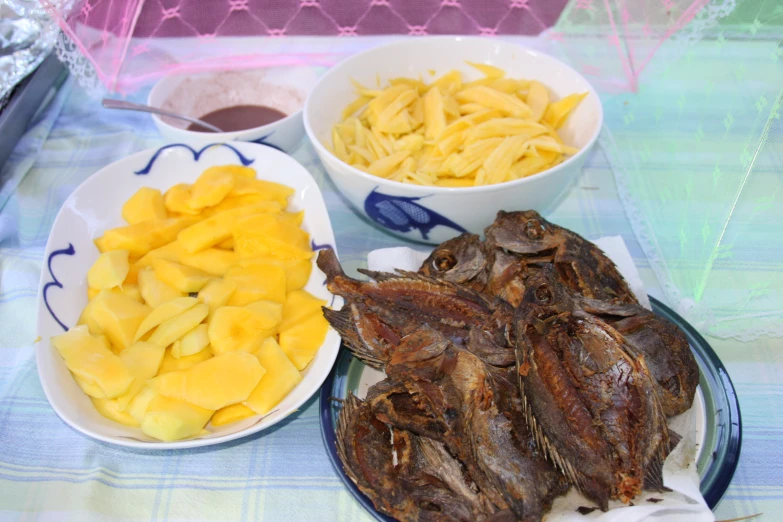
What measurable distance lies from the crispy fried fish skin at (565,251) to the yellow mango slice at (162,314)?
3.19 feet

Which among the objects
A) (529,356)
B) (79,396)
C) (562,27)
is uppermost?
(562,27)

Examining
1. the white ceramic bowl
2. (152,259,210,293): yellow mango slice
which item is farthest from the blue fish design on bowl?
(152,259,210,293): yellow mango slice

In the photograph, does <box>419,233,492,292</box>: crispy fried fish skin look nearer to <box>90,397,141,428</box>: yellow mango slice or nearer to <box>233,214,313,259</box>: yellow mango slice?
<box>233,214,313,259</box>: yellow mango slice

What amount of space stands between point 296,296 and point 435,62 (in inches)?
50.5

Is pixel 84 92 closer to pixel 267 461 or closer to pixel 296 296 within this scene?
pixel 296 296

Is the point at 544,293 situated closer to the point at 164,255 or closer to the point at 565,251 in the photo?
the point at 565,251

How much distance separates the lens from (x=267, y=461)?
171 centimetres

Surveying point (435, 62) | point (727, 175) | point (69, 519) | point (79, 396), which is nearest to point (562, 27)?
point (435, 62)

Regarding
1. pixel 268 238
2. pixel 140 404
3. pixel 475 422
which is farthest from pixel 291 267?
pixel 475 422

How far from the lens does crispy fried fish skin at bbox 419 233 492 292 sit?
187cm

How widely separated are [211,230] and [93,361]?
1.90 ft

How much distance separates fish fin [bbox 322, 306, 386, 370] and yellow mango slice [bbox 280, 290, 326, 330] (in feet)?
0.55

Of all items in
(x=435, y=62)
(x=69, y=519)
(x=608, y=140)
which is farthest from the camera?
(x=608, y=140)

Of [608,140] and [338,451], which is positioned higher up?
[608,140]
